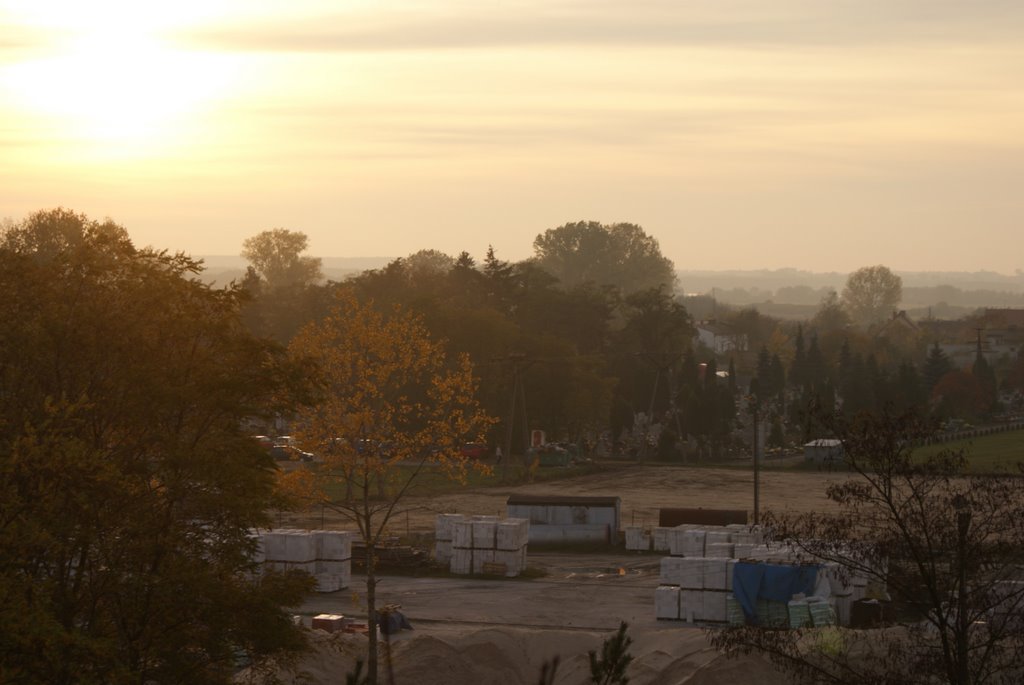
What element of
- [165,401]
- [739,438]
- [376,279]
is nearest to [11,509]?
[165,401]

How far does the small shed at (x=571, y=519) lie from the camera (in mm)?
51062

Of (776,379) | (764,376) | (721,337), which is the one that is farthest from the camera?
(721,337)

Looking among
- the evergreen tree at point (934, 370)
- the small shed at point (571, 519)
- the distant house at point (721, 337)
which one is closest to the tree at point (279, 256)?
the distant house at point (721, 337)

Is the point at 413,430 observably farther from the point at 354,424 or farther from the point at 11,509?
the point at 11,509

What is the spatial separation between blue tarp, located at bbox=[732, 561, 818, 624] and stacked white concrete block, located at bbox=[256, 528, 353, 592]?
12143 mm

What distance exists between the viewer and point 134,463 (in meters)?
20.2

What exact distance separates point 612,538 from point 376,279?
2108 inches

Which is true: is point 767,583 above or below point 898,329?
below

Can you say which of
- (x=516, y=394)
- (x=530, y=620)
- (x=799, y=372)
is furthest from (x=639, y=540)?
(x=799, y=372)

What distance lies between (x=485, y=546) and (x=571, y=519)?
24.9 ft

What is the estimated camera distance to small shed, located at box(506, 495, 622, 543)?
2010 inches

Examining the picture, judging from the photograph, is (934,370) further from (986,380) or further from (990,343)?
(990,343)

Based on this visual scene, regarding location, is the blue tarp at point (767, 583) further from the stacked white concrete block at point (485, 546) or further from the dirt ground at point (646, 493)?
the dirt ground at point (646, 493)

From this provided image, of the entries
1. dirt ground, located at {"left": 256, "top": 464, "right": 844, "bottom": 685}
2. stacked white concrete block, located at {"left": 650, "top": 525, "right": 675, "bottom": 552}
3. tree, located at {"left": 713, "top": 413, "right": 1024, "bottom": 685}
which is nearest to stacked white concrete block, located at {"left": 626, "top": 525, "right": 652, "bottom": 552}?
stacked white concrete block, located at {"left": 650, "top": 525, "right": 675, "bottom": 552}
